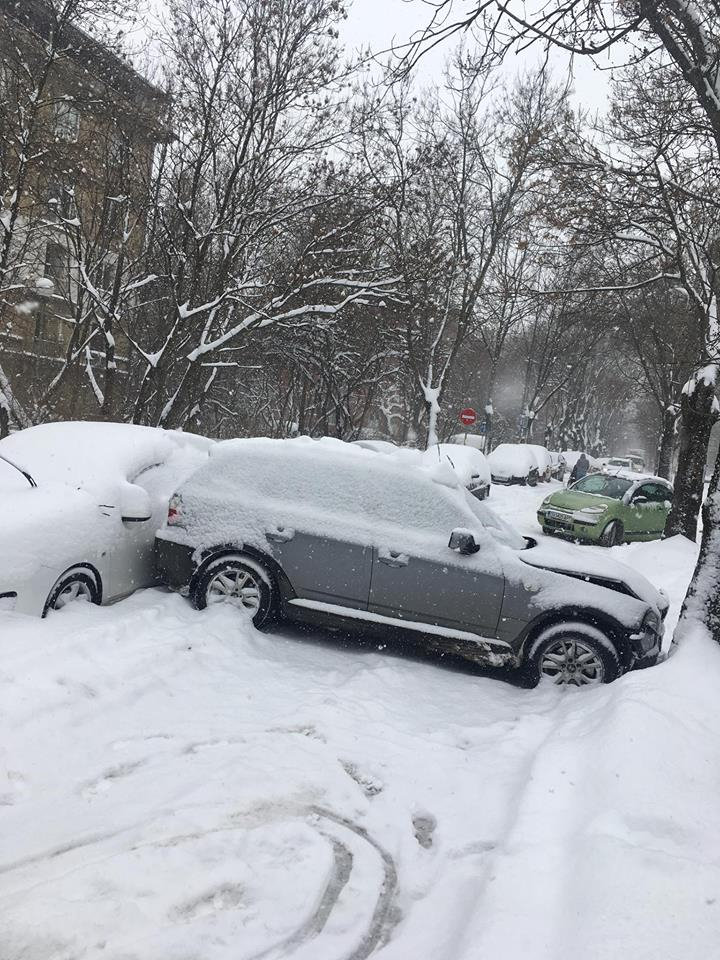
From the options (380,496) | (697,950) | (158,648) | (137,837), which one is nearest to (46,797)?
(137,837)

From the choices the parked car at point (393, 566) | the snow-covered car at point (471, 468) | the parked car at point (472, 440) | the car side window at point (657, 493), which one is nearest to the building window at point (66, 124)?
the parked car at point (393, 566)

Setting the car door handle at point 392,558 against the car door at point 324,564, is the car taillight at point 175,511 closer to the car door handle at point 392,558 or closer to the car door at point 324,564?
the car door at point 324,564

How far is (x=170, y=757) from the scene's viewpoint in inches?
151

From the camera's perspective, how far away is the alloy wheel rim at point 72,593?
5297mm

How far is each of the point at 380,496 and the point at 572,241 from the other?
7.11m

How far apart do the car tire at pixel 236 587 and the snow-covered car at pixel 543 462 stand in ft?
81.0

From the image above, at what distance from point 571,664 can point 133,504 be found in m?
4.00

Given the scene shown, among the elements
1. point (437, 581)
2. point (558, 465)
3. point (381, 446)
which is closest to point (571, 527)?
point (381, 446)

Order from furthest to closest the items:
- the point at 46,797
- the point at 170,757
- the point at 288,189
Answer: the point at 288,189
the point at 170,757
the point at 46,797

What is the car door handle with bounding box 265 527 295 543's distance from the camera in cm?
611

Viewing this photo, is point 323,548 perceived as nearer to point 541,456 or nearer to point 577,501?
point 577,501

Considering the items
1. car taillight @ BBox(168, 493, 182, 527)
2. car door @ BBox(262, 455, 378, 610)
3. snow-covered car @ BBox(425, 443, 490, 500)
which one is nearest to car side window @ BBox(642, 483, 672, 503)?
snow-covered car @ BBox(425, 443, 490, 500)

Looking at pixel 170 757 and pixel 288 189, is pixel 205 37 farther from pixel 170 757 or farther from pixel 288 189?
pixel 170 757

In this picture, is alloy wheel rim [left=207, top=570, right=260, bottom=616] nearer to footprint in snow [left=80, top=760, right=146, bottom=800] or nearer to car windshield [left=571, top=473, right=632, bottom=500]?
footprint in snow [left=80, top=760, right=146, bottom=800]
